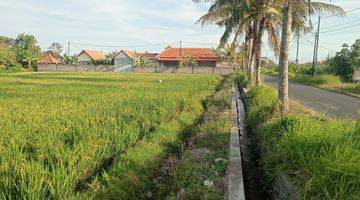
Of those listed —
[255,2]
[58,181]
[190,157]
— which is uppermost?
[255,2]

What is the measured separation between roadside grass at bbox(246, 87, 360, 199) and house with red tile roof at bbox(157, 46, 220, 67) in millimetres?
62979

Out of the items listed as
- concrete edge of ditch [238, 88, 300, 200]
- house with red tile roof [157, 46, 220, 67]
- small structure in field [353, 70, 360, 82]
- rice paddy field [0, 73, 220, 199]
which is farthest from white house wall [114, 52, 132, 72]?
concrete edge of ditch [238, 88, 300, 200]

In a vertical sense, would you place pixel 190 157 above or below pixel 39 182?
below

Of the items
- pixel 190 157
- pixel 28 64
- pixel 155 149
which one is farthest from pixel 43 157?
pixel 28 64

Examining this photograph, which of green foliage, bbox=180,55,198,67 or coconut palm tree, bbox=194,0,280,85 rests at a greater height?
coconut palm tree, bbox=194,0,280,85

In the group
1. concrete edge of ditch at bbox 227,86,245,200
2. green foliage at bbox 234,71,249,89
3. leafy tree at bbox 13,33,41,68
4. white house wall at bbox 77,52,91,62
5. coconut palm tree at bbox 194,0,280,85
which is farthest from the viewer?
white house wall at bbox 77,52,91,62

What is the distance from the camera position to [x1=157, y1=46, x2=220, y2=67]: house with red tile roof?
230 feet

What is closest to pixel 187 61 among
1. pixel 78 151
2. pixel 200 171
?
pixel 200 171

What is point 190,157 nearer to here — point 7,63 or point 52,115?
point 52,115

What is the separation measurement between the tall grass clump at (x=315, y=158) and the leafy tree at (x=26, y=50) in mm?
67114

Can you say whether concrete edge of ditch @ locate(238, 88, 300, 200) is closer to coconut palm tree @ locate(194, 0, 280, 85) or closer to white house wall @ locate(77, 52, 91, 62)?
coconut palm tree @ locate(194, 0, 280, 85)

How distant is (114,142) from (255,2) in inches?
593

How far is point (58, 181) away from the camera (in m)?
4.05

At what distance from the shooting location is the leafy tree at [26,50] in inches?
2689
